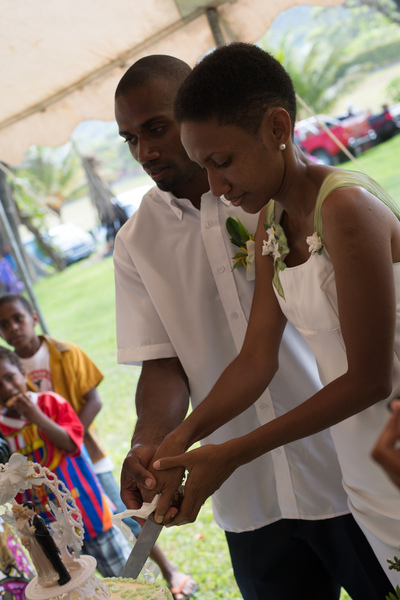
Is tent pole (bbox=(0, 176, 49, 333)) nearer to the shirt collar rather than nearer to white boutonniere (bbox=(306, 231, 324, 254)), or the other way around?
the shirt collar

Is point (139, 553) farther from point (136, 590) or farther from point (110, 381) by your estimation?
point (110, 381)

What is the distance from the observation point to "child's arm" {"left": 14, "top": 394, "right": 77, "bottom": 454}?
2988 mm

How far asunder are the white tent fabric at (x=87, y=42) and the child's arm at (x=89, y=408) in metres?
1.45

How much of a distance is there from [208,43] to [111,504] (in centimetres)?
236

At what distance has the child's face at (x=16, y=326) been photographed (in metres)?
3.62

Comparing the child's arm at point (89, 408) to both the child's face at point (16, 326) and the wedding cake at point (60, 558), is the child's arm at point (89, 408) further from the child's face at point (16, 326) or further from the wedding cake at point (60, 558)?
the wedding cake at point (60, 558)

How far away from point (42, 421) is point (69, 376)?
619 millimetres

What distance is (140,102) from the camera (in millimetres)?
1874

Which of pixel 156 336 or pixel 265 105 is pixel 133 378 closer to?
pixel 156 336

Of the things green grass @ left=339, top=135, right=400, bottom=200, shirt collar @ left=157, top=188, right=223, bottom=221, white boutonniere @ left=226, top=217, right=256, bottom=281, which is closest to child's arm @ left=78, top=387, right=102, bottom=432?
shirt collar @ left=157, top=188, right=223, bottom=221

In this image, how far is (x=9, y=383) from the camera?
3.13 meters

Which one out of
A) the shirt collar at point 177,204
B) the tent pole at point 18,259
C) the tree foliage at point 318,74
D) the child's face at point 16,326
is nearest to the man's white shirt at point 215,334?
the shirt collar at point 177,204

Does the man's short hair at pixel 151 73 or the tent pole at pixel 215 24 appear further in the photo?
the tent pole at pixel 215 24

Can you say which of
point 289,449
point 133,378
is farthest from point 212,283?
point 133,378
